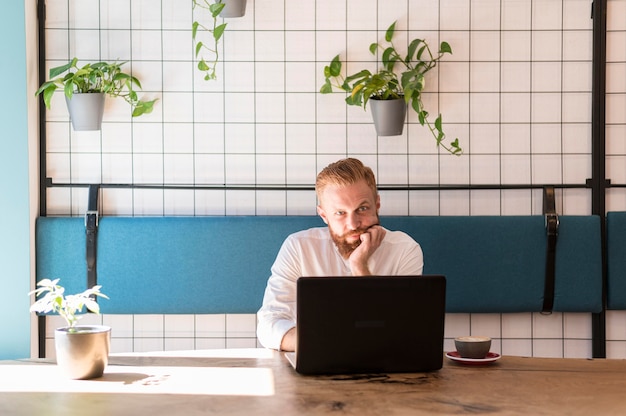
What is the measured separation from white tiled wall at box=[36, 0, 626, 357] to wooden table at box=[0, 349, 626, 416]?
58.2 inches

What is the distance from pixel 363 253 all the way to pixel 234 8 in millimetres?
1323

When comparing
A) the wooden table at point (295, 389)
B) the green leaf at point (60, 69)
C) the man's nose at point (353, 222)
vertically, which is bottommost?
the wooden table at point (295, 389)

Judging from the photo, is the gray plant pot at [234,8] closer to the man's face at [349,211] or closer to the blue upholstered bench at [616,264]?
the man's face at [349,211]

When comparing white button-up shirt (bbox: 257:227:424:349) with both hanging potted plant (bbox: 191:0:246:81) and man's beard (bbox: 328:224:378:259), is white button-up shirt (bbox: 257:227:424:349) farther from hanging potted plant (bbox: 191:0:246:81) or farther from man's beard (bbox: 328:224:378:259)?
hanging potted plant (bbox: 191:0:246:81)

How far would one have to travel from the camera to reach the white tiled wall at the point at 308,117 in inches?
154

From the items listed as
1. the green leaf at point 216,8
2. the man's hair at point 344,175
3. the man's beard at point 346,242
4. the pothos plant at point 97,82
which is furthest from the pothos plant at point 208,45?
the man's beard at point 346,242

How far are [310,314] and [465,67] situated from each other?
2054 millimetres

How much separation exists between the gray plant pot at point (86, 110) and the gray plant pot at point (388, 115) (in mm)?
1155

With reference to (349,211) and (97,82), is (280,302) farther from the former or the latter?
(97,82)

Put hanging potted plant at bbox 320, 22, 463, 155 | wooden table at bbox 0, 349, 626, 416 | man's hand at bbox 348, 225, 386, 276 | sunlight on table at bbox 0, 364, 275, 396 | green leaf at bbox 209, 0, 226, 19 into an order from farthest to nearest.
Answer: hanging potted plant at bbox 320, 22, 463, 155, green leaf at bbox 209, 0, 226, 19, man's hand at bbox 348, 225, 386, 276, sunlight on table at bbox 0, 364, 275, 396, wooden table at bbox 0, 349, 626, 416

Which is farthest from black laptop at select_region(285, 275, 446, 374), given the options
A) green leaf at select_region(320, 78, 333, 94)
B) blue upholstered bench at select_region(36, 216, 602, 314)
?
green leaf at select_region(320, 78, 333, 94)

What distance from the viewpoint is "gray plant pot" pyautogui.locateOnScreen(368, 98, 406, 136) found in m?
A: 3.76

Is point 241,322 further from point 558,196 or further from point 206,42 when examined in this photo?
point 558,196

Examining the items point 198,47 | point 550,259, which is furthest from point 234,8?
point 550,259
